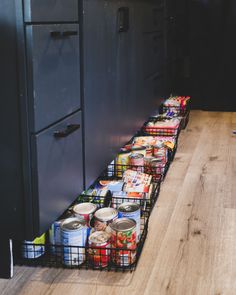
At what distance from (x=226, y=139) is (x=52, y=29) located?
1.99 metres

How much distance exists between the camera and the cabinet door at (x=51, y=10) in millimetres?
1207

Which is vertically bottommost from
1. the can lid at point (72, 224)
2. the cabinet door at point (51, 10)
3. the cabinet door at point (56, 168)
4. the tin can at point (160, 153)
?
the can lid at point (72, 224)

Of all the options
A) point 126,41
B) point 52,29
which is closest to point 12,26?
point 52,29

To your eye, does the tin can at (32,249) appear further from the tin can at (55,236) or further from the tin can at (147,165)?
the tin can at (147,165)

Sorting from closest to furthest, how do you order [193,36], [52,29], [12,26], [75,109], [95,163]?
[12,26], [52,29], [75,109], [95,163], [193,36]

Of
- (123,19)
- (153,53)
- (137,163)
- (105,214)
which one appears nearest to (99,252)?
(105,214)

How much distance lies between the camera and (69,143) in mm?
1529

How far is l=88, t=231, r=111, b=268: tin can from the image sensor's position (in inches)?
58.8

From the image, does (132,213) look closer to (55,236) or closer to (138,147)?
(55,236)

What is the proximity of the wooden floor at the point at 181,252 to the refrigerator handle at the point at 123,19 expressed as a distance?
737 mm

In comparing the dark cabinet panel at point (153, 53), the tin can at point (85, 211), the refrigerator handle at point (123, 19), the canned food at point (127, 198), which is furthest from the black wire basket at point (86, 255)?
the dark cabinet panel at point (153, 53)

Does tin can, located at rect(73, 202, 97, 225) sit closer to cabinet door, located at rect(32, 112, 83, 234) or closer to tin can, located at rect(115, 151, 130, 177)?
cabinet door, located at rect(32, 112, 83, 234)

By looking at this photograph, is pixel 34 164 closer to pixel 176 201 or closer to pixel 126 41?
pixel 176 201

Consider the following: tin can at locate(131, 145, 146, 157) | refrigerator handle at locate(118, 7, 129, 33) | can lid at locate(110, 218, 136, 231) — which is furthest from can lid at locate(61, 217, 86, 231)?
refrigerator handle at locate(118, 7, 129, 33)
